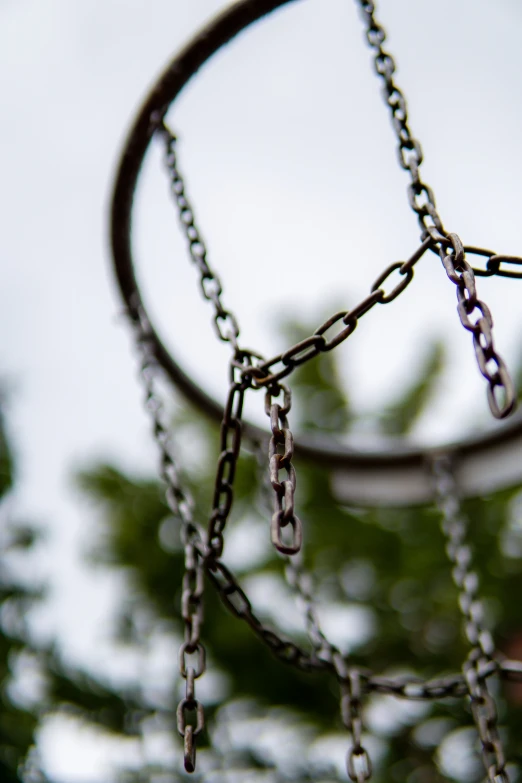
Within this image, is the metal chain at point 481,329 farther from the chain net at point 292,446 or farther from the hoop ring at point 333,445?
the hoop ring at point 333,445

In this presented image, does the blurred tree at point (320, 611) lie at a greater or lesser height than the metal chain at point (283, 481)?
greater

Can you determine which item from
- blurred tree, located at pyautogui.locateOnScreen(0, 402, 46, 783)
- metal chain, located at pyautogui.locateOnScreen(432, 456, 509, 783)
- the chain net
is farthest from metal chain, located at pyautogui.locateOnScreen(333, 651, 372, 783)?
blurred tree, located at pyautogui.locateOnScreen(0, 402, 46, 783)

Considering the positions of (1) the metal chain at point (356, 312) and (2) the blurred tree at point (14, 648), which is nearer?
(1) the metal chain at point (356, 312)

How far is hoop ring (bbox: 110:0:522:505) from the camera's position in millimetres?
1960

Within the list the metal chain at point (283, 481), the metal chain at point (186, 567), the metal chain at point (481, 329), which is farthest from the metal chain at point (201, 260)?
the metal chain at point (481, 329)

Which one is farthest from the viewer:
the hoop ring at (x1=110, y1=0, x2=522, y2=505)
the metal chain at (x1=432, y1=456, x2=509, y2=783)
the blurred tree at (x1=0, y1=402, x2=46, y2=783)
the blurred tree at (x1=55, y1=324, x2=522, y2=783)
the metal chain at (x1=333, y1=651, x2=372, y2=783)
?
the blurred tree at (x1=55, y1=324, x2=522, y2=783)

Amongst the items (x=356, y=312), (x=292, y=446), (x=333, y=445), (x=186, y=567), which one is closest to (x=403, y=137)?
(x=356, y=312)

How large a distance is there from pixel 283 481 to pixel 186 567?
2.27 feet

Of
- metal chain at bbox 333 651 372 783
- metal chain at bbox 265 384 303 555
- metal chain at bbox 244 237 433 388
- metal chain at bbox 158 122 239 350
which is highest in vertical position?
metal chain at bbox 158 122 239 350

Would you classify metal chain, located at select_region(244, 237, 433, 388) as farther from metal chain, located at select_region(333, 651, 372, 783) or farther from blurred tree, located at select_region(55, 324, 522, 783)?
blurred tree, located at select_region(55, 324, 522, 783)

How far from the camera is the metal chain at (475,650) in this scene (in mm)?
1567

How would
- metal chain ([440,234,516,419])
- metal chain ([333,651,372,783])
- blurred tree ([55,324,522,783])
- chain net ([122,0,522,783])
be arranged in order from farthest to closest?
blurred tree ([55,324,522,783])
metal chain ([333,651,372,783])
chain net ([122,0,522,783])
metal chain ([440,234,516,419])

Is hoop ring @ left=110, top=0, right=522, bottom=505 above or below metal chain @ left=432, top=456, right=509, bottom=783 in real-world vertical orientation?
above

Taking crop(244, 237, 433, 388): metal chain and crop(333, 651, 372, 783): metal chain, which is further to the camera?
crop(333, 651, 372, 783): metal chain
